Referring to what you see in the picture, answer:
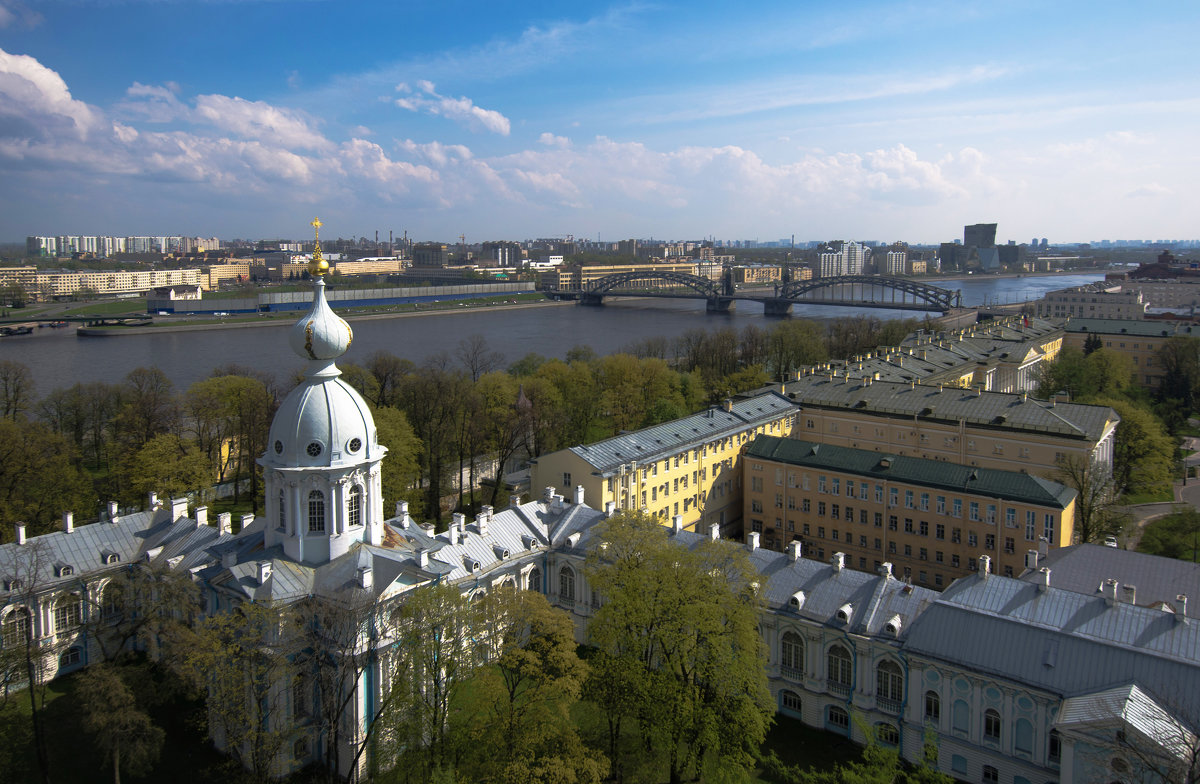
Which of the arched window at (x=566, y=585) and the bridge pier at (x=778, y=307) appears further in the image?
the bridge pier at (x=778, y=307)

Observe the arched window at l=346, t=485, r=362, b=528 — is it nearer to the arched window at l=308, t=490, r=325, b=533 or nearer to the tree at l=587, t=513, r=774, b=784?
the arched window at l=308, t=490, r=325, b=533

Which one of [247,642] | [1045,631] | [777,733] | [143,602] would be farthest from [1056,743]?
[143,602]

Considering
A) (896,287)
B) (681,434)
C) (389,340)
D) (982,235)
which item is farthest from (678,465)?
(982,235)

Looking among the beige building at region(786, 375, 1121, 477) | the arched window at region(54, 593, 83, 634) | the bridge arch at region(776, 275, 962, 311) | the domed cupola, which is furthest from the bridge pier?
the arched window at region(54, 593, 83, 634)

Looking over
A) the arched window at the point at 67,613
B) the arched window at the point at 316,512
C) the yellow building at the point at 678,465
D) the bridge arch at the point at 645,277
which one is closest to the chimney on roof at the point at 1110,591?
the yellow building at the point at 678,465

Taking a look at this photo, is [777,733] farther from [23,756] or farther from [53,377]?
[53,377]

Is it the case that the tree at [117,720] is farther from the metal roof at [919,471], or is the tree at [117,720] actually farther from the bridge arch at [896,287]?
the bridge arch at [896,287]

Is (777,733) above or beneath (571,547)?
beneath
